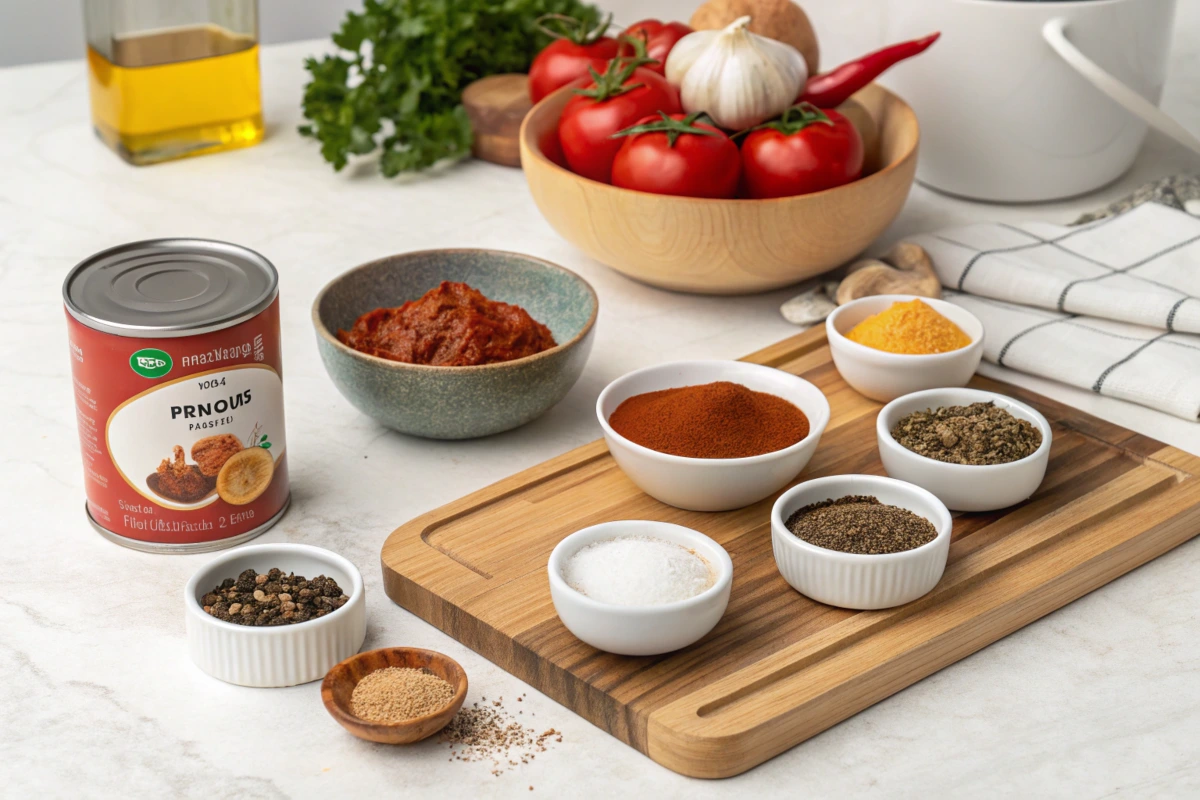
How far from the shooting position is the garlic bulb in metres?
1.36

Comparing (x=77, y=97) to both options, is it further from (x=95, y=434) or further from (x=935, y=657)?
(x=935, y=657)

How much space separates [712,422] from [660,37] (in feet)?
2.40

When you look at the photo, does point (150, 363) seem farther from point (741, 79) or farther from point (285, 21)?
point (285, 21)

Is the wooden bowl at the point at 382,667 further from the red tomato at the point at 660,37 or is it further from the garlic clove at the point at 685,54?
the red tomato at the point at 660,37

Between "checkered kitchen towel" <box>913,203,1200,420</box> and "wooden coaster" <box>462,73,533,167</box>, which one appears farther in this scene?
"wooden coaster" <box>462,73,533,167</box>

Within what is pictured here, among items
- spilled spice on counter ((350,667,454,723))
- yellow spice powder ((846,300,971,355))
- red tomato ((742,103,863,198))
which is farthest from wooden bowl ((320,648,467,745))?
red tomato ((742,103,863,198))

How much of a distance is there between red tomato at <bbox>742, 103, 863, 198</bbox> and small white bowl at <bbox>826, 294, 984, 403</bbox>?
0.55 feet

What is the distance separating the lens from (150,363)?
93 cm

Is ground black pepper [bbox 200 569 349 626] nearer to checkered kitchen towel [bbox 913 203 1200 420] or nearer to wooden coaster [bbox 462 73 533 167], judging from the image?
checkered kitchen towel [bbox 913 203 1200 420]

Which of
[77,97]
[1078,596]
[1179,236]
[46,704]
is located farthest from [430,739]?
[77,97]

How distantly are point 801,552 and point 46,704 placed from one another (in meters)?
0.54

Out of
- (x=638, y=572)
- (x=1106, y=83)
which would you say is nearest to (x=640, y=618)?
(x=638, y=572)

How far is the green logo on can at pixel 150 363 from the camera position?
924 millimetres

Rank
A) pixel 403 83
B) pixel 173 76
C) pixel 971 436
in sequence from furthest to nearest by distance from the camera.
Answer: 1. pixel 403 83
2. pixel 173 76
3. pixel 971 436
